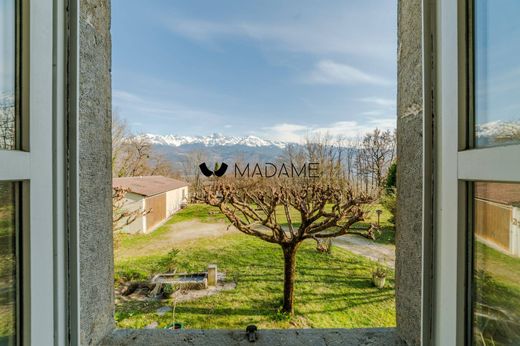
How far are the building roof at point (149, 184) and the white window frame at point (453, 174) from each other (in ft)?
3.64

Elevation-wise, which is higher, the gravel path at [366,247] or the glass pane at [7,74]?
the glass pane at [7,74]

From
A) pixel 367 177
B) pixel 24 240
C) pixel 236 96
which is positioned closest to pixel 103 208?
pixel 24 240

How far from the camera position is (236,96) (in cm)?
132

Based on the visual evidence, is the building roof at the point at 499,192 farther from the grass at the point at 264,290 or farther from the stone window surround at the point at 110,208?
the grass at the point at 264,290

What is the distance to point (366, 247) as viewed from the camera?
46.9 inches

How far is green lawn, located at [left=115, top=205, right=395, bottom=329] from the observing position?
3.45 ft

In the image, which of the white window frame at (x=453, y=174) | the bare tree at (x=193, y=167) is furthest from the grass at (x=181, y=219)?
the white window frame at (x=453, y=174)

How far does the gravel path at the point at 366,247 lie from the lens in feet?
3.48

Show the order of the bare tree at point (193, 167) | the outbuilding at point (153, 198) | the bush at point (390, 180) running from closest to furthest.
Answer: the bush at point (390, 180)
the outbuilding at point (153, 198)
the bare tree at point (193, 167)

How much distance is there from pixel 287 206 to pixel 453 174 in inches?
38.6

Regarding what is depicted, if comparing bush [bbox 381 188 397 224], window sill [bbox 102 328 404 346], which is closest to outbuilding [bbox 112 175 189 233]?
window sill [bbox 102 328 404 346]

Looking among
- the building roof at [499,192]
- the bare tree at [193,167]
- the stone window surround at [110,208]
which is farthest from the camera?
the bare tree at [193,167]
